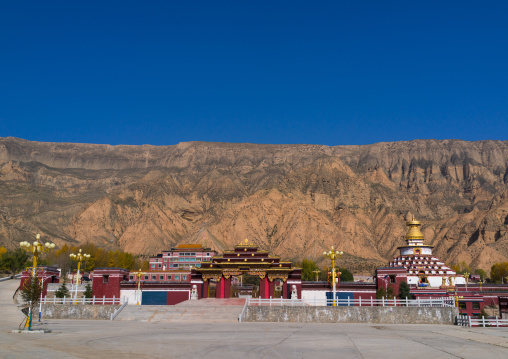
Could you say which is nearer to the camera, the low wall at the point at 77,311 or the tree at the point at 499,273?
the low wall at the point at 77,311

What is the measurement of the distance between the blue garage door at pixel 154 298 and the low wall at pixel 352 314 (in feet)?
82.4

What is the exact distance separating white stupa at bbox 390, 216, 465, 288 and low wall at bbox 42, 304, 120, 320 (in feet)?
157

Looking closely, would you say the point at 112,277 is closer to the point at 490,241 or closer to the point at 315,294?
the point at 315,294

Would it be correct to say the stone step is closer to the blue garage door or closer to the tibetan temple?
the tibetan temple

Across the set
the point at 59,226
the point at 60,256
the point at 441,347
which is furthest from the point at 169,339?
the point at 59,226

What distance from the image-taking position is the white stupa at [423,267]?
258ft

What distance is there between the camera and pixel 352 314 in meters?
45.4

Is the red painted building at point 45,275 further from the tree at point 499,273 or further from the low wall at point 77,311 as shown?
the tree at point 499,273

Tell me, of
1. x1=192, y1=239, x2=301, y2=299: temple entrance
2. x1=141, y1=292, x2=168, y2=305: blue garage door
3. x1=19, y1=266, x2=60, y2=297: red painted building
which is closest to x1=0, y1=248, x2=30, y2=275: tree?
x1=19, y1=266, x2=60, y2=297: red painted building

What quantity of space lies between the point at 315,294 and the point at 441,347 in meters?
40.3

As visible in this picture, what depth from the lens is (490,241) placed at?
565ft

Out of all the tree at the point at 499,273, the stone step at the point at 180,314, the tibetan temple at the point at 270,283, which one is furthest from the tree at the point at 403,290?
the tree at the point at 499,273

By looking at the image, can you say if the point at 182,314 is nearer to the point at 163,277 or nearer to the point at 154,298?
the point at 154,298

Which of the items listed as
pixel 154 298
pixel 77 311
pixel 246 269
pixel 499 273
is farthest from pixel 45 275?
pixel 499 273
